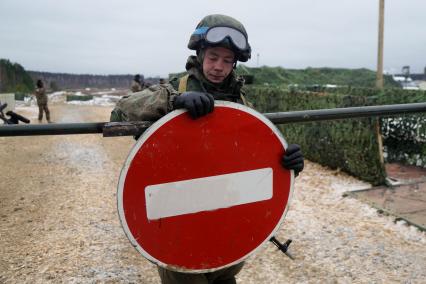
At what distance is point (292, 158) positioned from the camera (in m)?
1.61

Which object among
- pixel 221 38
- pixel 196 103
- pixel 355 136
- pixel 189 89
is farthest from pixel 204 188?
pixel 355 136

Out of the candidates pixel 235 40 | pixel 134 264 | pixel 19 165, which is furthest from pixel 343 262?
pixel 19 165

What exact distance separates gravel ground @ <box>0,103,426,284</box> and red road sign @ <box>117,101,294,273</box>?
209 cm

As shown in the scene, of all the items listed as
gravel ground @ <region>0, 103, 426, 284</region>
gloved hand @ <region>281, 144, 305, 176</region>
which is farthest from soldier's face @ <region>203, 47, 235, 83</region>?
gravel ground @ <region>0, 103, 426, 284</region>

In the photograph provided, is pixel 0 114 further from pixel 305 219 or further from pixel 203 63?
pixel 305 219

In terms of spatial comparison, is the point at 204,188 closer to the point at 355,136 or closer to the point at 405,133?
the point at 355,136

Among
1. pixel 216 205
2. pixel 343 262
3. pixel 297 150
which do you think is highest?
pixel 297 150

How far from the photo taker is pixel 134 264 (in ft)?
12.4

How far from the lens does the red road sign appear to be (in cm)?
140

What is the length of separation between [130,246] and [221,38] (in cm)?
305

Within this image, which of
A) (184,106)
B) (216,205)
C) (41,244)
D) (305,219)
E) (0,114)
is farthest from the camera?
(305,219)

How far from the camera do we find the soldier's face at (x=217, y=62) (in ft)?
6.07

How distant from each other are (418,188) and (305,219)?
7.68 feet

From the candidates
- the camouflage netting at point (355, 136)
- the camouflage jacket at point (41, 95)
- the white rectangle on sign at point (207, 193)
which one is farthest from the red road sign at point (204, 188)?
the camouflage jacket at point (41, 95)
